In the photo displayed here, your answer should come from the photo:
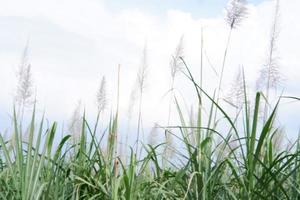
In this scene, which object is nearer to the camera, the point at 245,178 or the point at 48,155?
the point at 245,178

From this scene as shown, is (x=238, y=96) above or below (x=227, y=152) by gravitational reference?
above

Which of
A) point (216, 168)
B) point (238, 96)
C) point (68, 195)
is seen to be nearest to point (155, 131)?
point (238, 96)

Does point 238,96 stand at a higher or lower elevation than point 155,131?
higher

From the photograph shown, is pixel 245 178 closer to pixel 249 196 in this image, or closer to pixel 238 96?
pixel 249 196

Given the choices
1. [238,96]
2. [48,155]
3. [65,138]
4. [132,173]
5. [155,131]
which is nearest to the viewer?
[132,173]

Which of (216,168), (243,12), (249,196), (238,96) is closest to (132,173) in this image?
(216,168)

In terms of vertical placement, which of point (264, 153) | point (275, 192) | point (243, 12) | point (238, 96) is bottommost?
point (275, 192)

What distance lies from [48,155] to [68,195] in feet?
0.58

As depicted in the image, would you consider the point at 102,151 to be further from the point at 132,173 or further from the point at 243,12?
the point at 243,12

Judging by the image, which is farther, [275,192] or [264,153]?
[264,153]

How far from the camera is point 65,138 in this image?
194cm

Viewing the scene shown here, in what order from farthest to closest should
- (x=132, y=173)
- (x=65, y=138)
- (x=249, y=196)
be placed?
(x=65, y=138)
(x=132, y=173)
(x=249, y=196)

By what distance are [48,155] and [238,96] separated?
0.85 meters

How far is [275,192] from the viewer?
62.2 inches
